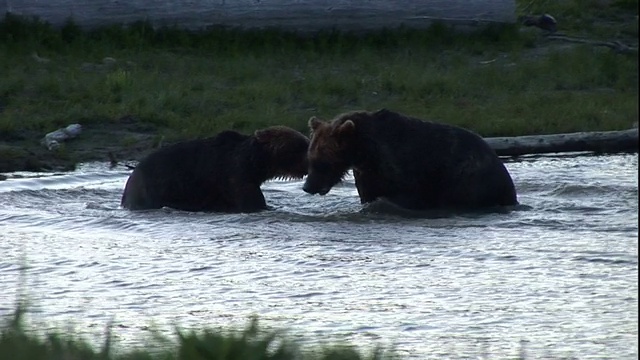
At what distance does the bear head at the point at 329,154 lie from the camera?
942 cm

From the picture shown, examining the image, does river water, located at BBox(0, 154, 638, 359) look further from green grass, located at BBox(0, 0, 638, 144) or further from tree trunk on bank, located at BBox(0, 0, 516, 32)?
tree trunk on bank, located at BBox(0, 0, 516, 32)

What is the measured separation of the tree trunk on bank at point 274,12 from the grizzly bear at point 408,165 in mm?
6570

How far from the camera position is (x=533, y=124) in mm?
13234

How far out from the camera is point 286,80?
14797mm

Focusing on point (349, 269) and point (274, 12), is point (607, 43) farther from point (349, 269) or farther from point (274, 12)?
point (349, 269)

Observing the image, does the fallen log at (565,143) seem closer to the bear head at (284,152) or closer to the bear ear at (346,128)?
the bear head at (284,152)

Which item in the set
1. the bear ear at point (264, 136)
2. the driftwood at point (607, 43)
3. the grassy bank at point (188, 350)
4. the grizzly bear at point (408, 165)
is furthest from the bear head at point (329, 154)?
the driftwood at point (607, 43)

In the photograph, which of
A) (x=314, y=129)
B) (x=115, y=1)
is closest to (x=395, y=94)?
(x=115, y=1)

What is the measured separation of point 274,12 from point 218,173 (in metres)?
6.52

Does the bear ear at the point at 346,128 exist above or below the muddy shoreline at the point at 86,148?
above

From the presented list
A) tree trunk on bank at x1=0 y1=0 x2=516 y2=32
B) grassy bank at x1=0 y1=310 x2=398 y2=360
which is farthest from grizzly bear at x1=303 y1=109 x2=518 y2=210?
tree trunk on bank at x1=0 y1=0 x2=516 y2=32

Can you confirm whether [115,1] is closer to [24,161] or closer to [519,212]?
[24,161]

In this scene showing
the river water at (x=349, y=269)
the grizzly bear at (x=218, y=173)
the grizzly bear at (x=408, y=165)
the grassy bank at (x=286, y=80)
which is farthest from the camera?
the grassy bank at (x=286, y=80)

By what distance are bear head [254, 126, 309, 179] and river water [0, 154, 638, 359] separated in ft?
1.03
